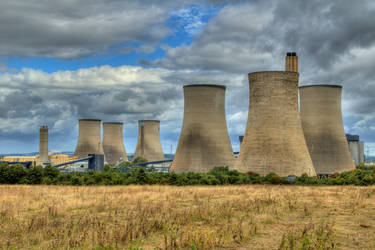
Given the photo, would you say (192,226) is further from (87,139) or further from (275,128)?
(87,139)

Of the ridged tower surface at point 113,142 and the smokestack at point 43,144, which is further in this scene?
the ridged tower surface at point 113,142

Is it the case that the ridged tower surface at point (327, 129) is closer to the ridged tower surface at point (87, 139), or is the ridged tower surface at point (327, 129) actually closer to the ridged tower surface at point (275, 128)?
the ridged tower surface at point (275, 128)

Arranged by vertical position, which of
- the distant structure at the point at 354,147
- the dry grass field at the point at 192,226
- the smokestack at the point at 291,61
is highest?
the smokestack at the point at 291,61

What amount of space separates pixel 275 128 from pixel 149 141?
4352 centimetres

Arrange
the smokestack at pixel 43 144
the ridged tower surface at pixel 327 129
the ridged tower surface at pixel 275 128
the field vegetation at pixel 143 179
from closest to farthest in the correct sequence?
the field vegetation at pixel 143 179 → the ridged tower surface at pixel 275 128 → the ridged tower surface at pixel 327 129 → the smokestack at pixel 43 144

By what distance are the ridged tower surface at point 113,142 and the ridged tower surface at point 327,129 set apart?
3837 centimetres

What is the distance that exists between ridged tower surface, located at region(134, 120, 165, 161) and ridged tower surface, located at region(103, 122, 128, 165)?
294cm

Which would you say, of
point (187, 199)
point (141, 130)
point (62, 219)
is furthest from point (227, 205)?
point (141, 130)

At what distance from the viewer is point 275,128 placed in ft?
95.7

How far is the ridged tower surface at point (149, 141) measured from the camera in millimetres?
69875

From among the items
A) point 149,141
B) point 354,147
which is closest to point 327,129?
point 354,147

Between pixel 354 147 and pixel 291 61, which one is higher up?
pixel 291 61

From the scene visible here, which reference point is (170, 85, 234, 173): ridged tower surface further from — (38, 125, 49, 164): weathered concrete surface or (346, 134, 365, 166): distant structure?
(38, 125, 49, 164): weathered concrete surface

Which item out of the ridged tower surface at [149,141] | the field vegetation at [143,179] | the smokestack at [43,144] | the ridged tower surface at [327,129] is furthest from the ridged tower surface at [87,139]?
the ridged tower surface at [327,129]
